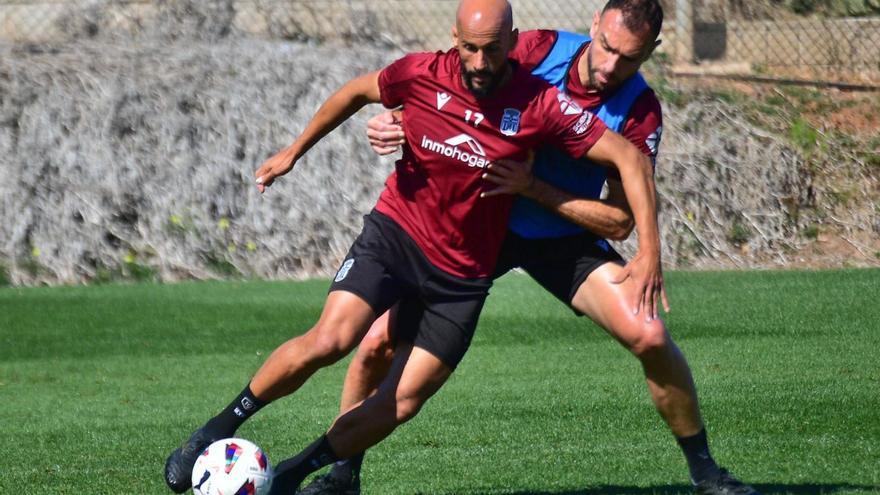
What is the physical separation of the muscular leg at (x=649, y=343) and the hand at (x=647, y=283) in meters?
0.04

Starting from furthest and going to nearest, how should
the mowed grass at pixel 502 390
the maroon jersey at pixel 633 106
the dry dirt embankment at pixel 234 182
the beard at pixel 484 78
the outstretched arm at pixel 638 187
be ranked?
the dry dirt embankment at pixel 234 182 → the mowed grass at pixel 502 390 → the maroon jersey at pixel 633 106 → the outstretched arm at pixel 638 187 → the beard at pixel 484 78

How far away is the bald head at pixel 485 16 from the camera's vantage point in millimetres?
5094

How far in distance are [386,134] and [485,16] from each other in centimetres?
73

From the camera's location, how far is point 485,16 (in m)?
5.11

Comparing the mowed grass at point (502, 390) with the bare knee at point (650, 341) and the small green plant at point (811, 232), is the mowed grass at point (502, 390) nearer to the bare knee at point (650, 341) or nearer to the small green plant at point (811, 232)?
the bare knee at point (650, 341)

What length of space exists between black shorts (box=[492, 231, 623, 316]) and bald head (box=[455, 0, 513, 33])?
1.06m

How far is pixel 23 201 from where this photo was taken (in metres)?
14.5

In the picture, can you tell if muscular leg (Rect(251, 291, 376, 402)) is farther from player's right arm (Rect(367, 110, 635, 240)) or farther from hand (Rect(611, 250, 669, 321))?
hand (Rect(611, 250, 669, 321))

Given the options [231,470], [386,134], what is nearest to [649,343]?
[386,134]

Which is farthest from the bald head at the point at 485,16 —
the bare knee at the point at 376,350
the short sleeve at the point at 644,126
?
the bare knee at the point at 376,350

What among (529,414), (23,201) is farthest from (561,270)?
(23,201)

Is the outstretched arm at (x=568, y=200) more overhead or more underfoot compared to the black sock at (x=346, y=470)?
more overhead

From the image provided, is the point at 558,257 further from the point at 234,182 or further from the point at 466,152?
the point at 234,182

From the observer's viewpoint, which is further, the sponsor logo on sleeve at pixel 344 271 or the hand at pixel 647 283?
the sponsor logo on sleeve at pixel 344 271
